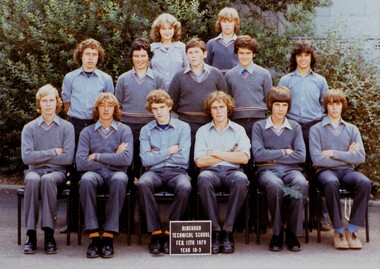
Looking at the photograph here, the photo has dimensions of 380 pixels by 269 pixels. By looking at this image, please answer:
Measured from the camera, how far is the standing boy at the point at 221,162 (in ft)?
20.4

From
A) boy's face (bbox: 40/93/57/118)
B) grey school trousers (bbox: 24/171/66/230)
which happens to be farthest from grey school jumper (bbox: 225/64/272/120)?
grey school trousers (bbox: 24/171/66/230)

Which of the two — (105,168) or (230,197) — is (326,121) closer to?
(230,197)

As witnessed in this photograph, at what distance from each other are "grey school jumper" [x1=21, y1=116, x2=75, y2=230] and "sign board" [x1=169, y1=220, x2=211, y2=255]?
113cm

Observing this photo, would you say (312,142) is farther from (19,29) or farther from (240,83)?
(19,29)

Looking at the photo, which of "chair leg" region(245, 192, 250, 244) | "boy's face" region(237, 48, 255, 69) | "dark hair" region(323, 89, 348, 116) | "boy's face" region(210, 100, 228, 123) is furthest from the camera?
"boy's face" region(237, 48, 255, 69)

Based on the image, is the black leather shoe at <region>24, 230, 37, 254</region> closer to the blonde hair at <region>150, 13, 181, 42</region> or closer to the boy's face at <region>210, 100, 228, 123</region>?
the boy's face at <region>210, 100, 228, 123</region>

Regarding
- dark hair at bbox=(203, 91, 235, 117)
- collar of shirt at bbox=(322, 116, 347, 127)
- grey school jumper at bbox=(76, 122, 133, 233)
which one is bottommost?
grey school jumper at bbox=(76, 122, 133, 233)

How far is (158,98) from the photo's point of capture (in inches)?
253

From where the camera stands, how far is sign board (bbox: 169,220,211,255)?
6035 millimetres

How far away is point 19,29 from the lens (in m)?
8.77

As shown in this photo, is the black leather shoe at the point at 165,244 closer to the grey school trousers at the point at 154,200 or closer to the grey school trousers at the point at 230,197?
the grey school trousers at the point at 154,200

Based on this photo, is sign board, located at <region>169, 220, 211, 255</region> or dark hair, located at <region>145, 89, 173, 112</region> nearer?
sign board, located at <region>169, 220, 211, 255</region>

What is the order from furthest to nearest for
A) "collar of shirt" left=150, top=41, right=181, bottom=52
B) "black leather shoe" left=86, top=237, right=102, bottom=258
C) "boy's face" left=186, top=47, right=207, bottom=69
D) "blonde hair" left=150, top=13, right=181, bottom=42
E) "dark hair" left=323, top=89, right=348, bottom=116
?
"collar of shirt" left=150, top=41, right=181, bottom=52 < "blonde hair" left=150, top=13, right=181, bottom=42 < "boy's face" left=186, top=47, right=207, bottom=69 < "dark hair" left=323, top=89, right=348, bottom=116 < "black leather shoe" left=86, top=237, right=102, bottom=258

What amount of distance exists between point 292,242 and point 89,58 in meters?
2.76
